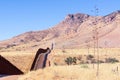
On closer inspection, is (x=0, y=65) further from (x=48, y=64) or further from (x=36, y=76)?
(x=36, y=76)

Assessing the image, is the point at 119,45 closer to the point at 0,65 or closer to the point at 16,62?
the point at 16,62

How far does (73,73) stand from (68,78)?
2.08 metres

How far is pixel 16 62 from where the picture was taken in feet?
162

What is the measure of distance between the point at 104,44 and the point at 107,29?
2728cm

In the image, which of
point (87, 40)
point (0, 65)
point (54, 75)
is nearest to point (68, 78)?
point (54, 75)

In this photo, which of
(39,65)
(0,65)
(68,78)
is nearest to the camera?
(68,78)

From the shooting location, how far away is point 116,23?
178375 millimetres

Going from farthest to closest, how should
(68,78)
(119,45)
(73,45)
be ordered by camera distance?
(73,45)
(119,45)
(68,78)

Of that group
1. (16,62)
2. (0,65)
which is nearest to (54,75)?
(0,65)

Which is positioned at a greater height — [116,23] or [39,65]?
[116,23]

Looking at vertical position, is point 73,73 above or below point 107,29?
below

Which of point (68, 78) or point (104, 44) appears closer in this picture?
point (68, 78)

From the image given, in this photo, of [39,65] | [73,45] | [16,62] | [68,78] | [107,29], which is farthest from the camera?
[107,29]

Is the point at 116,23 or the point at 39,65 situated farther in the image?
the point at 116,23
